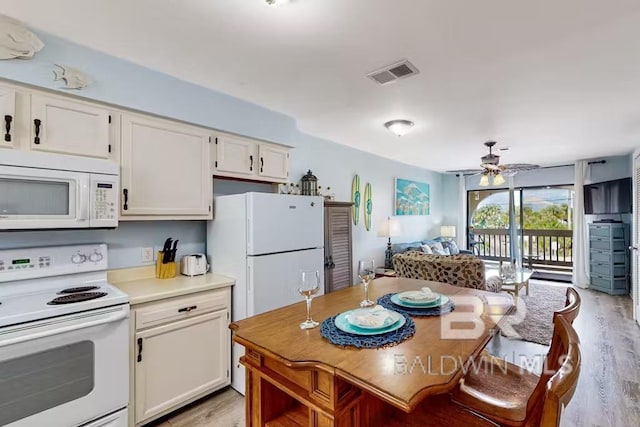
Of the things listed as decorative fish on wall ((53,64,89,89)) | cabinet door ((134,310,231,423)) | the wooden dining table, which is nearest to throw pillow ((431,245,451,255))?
the wooden dining table

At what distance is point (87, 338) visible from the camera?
162cm

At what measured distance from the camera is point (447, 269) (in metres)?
3.03

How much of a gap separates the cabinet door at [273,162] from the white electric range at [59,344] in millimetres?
1580

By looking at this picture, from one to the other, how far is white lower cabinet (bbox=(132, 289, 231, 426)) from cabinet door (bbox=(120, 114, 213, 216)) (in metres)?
0.71

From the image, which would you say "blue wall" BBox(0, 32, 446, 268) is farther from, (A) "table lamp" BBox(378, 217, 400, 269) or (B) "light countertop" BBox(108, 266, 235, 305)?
(A) "table lamp" BBox(378, 217, 400, 269)

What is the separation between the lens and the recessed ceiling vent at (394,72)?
6.87ft

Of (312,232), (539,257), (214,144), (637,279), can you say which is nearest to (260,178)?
(214,144)

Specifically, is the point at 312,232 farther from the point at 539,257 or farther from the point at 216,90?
the point at 539,257

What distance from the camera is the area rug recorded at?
3418mm

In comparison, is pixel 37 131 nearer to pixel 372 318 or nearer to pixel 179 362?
pixel 179 362

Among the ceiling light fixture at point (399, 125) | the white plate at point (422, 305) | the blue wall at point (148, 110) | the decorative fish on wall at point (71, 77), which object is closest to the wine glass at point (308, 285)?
the white plate at point (422, 305)

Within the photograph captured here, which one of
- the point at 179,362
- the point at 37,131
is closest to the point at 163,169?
the point at 37,131

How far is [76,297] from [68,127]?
3.38ft

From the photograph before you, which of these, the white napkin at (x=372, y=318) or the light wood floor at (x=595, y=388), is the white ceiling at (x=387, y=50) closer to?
the white napkin at (x=372, y=318)
